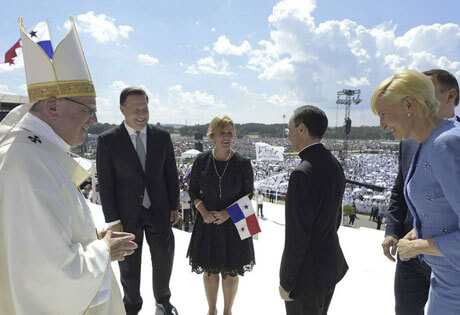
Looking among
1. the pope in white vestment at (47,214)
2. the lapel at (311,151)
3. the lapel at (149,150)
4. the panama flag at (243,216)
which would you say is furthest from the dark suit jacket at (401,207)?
the lapel at (149,150)

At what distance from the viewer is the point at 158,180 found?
8.02ft

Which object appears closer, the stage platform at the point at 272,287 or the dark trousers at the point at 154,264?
the dark trousers at the point at 154,264

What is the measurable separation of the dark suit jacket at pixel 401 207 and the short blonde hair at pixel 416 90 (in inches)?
25.3

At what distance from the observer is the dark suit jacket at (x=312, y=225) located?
1.47 metres

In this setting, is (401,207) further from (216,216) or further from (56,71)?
(56,71)

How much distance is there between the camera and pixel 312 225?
1.54m

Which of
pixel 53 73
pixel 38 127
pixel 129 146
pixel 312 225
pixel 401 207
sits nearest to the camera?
pixel 38 127

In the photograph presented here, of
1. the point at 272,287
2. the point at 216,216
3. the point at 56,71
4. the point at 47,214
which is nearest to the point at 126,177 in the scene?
the point at 216,216

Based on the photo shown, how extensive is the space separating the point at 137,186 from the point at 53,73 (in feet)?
4.17

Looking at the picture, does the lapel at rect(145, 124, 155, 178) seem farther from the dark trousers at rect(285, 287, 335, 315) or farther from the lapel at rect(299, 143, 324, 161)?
the dark trousers at rect(285, 287, 335, 315)

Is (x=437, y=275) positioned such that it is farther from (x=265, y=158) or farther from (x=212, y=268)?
(x=265, y=158)

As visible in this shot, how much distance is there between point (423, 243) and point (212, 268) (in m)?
1.70

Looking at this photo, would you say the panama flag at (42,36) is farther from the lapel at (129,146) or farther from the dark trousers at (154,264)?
the dark trousers at (154,264)

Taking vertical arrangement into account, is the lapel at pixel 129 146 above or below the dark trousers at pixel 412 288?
above
